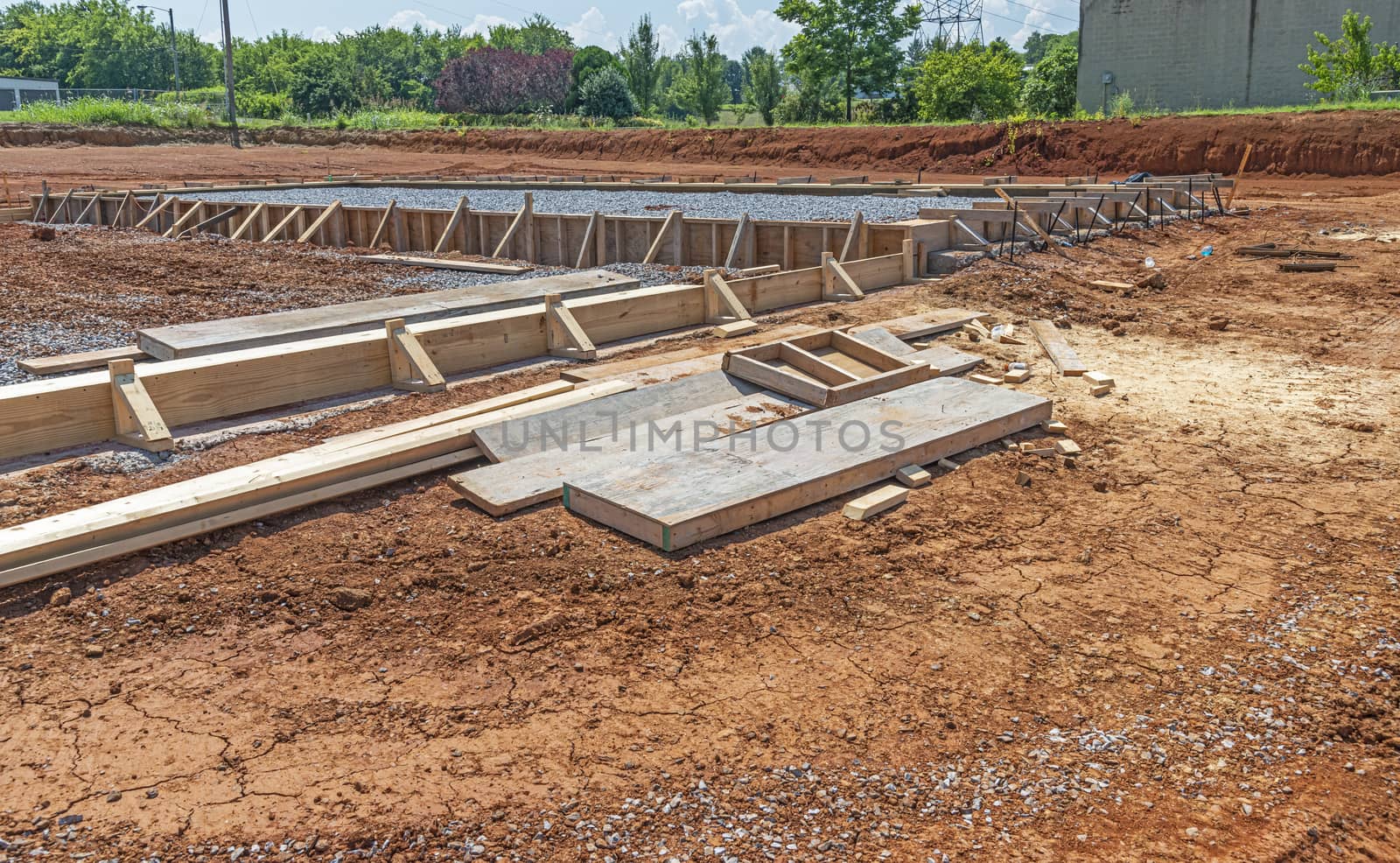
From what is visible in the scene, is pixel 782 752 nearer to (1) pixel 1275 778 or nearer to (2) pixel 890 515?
(1) pixel 1275 778

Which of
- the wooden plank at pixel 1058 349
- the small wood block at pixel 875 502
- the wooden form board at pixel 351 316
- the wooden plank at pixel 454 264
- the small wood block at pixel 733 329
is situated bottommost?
the small wood block at pixel 875 502

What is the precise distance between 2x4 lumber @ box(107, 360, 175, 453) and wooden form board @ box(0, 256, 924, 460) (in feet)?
Answer: 0.31

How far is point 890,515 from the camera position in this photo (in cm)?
592

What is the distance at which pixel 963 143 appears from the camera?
34531 millimetres

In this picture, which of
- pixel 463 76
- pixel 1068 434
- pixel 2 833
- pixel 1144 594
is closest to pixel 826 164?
pixel 1068 434

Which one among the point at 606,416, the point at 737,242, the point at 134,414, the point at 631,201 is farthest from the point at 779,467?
the point at 631,201

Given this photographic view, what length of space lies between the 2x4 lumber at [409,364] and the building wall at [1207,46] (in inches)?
1512

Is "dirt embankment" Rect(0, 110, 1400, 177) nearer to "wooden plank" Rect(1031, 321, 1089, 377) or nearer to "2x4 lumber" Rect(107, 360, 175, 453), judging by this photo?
"wooden plank" Rect(1031, 321, 1089, 377)

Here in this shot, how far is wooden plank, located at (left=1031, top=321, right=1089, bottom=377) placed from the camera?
879 cm

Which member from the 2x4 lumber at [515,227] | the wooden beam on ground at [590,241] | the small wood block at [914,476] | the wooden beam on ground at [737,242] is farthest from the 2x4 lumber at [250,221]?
the small wood block at [914,476]

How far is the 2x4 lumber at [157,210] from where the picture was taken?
21531 mm

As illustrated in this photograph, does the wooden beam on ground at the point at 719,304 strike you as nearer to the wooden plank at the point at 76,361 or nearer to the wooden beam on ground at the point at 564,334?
the wooden beam on ground at the point at 564,334

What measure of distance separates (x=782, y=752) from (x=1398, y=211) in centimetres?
2032

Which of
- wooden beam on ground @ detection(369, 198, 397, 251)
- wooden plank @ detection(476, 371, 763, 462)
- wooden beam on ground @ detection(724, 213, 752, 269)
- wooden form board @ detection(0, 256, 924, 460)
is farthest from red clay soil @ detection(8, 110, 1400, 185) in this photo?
wooden plank @ detection(476, 371, 763, 462)
